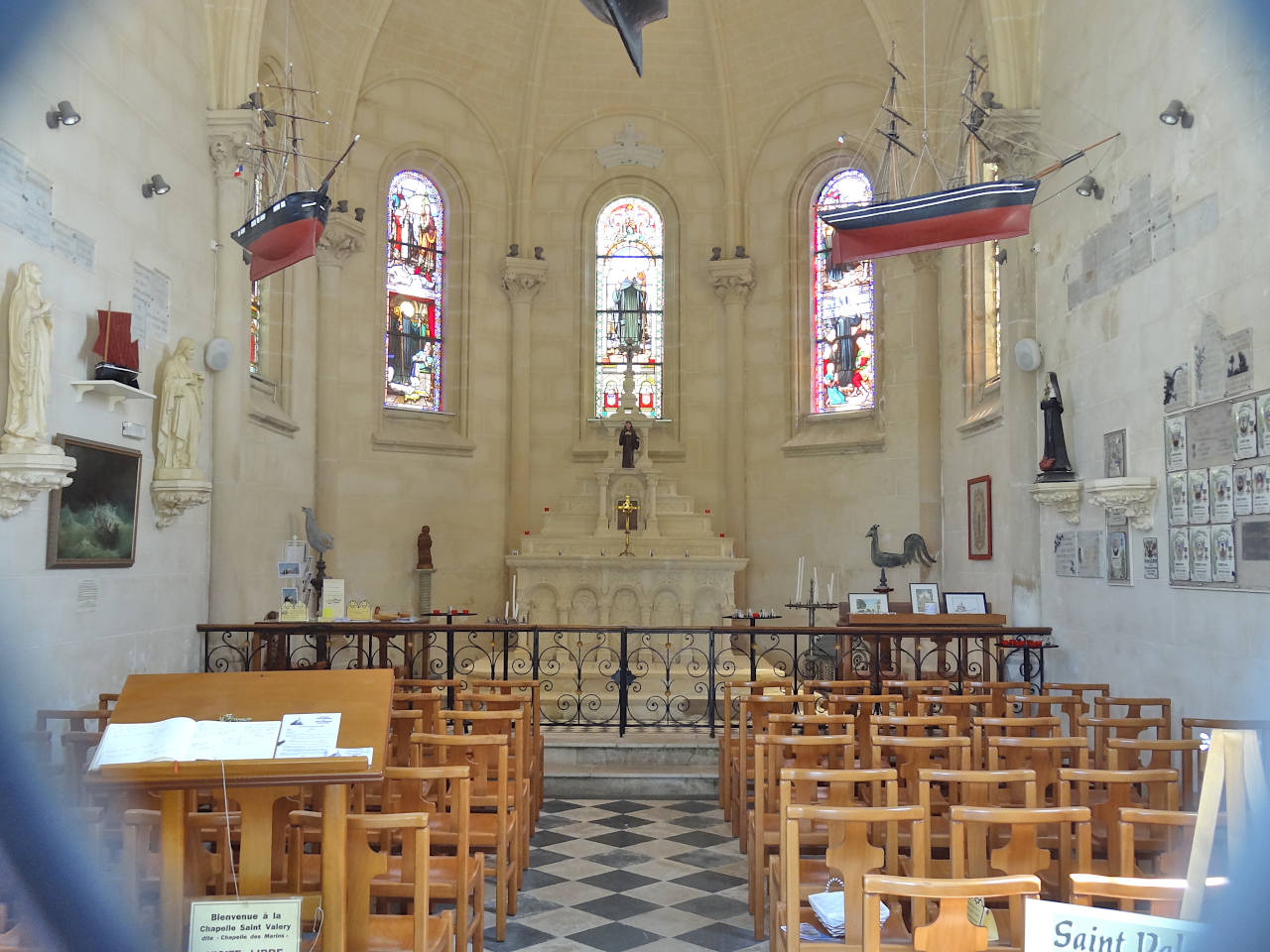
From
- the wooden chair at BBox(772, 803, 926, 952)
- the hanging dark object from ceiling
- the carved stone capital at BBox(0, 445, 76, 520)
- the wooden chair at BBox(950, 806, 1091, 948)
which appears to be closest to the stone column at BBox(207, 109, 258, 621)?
the carved stone capital at BBox(0, 445, 76, 520)

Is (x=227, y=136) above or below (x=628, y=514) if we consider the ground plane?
above

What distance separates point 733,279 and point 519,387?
11.4 ft

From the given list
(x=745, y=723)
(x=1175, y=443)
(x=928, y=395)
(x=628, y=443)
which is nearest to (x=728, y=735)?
(x=745, y=723)

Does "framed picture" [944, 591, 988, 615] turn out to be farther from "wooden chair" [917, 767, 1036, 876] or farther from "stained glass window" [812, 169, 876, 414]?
"wooden chair" [917, 767, 1036, 876]

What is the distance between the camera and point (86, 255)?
818cm

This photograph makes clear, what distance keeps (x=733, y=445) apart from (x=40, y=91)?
1033cm

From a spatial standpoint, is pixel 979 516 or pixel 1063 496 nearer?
pixel 1063 496

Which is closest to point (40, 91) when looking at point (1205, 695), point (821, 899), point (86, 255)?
point (86, 255)

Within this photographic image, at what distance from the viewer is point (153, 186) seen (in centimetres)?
910

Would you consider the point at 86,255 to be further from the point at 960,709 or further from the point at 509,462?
the point at 509,462

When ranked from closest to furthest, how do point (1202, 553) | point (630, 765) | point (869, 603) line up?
point (1202, 553), point (630, 765), point (869, 603)

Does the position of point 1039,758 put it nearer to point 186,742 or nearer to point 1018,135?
point 186,742

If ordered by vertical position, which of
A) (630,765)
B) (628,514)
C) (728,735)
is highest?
(628,514)

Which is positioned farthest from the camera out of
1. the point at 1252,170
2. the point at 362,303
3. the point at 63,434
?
the point at 362,303
